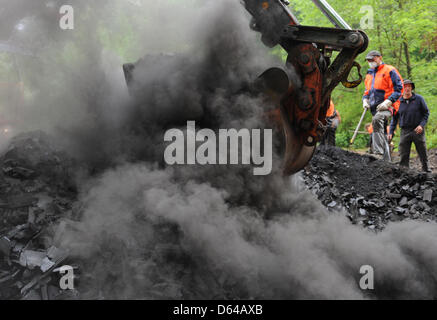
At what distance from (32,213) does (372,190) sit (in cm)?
553

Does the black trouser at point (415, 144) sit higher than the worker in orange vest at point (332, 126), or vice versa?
the worker in orange vest at point (332, 126)

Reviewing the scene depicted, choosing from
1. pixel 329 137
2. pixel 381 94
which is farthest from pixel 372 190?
pixel 329 137

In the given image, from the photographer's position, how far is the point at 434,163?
9.77 m

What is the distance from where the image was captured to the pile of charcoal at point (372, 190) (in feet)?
16.0

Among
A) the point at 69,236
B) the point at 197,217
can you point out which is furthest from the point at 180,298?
the point at 69,236

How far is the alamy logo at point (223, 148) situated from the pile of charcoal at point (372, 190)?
184cm

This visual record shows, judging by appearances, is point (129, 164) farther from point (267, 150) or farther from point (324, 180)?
point (324, 180)

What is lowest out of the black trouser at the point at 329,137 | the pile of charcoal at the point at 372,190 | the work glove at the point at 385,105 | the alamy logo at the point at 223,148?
the pile of charcoal at the point at 372,190

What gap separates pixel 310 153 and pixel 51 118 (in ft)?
12.3

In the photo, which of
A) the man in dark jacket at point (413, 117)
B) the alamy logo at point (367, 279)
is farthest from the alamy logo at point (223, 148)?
the man in dark jacket at point (413, 117)

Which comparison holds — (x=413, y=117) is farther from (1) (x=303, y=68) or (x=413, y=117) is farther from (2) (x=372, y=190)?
(1) (x=303, y=68)

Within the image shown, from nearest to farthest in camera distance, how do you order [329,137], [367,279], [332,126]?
[367,279] < [332,126] < [329,137]

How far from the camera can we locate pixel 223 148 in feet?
12.0

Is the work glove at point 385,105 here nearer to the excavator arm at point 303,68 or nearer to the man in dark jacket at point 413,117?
Result: the man in dark jacket at point 413,117
